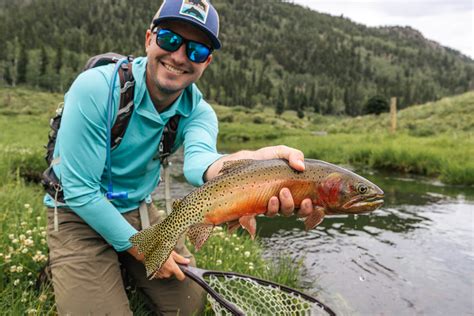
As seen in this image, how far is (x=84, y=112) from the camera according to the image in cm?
362

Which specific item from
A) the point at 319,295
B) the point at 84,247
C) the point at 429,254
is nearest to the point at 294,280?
the point at 319,295

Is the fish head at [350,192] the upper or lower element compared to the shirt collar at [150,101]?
lower

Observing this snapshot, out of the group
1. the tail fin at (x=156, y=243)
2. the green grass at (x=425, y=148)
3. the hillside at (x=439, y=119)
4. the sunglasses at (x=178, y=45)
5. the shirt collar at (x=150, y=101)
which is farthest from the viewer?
the hillside at (x=439, y=119)

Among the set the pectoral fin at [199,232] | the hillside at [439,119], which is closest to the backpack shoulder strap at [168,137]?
the pectoral fin at [199,232]

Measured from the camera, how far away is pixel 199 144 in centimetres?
407

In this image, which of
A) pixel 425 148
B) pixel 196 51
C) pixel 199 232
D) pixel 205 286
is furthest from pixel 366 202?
pixel 425 148

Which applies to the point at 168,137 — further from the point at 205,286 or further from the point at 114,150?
the point at 205,286

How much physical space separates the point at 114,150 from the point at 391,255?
20.3 ft

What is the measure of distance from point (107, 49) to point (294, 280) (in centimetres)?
15965

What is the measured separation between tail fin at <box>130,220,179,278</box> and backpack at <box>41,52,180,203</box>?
1162 millimetres

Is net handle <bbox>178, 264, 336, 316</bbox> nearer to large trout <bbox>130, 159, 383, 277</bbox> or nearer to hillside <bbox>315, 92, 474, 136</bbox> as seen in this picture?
large trout <bbox>130, 159, 383, 277</bbox>

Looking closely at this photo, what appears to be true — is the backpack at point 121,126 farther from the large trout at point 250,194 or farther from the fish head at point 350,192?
the fish head at point 350,192

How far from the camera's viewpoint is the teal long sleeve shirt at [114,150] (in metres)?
3.65

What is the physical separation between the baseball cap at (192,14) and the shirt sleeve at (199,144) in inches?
36.5
